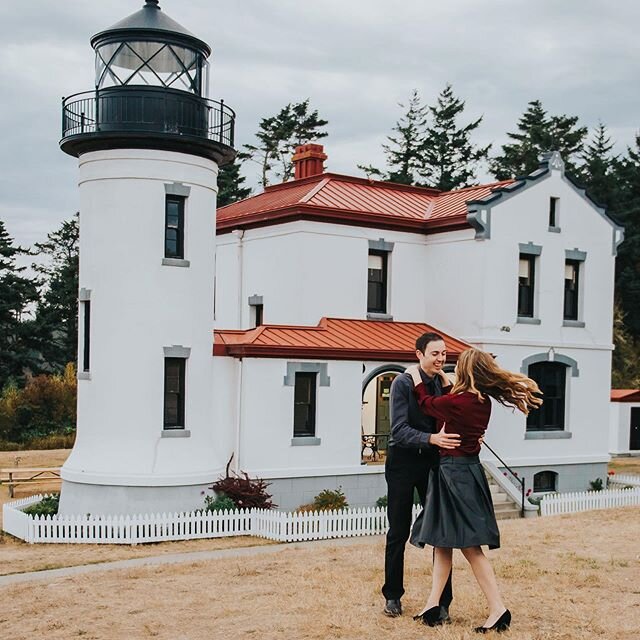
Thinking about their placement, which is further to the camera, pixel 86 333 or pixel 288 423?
pixel 288 423

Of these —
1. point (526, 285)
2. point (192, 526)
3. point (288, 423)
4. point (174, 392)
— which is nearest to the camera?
point (192, 526)

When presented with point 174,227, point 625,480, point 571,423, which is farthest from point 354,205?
point 625,480

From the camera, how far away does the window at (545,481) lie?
26462 millimetres

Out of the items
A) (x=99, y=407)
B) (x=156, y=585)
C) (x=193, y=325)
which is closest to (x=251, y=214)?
(x=193, y=325)

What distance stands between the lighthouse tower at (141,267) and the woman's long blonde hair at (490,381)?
1296cm

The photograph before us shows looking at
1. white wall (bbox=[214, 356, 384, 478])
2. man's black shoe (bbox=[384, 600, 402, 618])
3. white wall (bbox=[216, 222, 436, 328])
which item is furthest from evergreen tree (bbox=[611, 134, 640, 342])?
man's black shoe (bbox=[384, 600, 402, 618])

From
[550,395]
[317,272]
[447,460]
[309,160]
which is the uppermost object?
[309,160]

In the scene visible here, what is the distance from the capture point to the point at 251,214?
26.2 meters

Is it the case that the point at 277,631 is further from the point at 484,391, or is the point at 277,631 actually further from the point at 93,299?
the point at 93,299

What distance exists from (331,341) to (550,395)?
7.39 meters

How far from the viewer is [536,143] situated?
205 feet

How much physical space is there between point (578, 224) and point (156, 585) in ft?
61.2

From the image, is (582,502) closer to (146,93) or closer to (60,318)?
(146,93)

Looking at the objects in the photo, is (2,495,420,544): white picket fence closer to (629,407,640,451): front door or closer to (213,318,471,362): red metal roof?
(213,318,471,362): red metal roof
